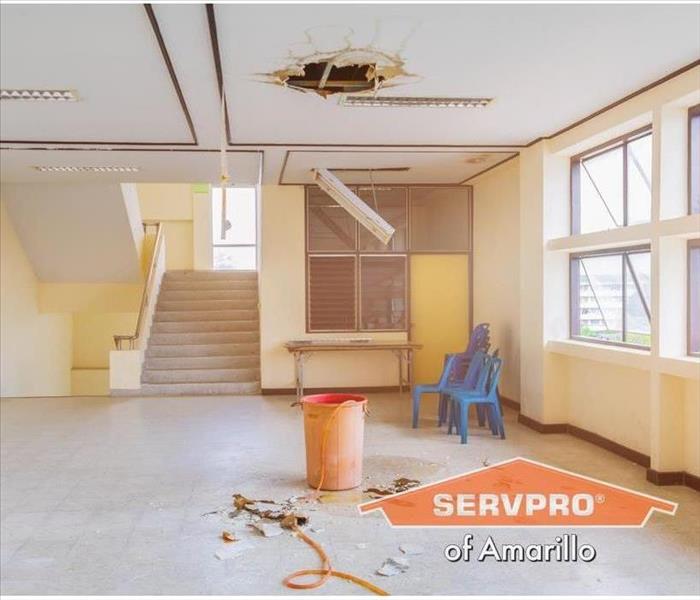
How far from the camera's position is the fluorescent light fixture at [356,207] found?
7995mm

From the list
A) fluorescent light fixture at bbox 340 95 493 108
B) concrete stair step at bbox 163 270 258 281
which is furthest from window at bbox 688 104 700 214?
concrete stair step at bbox 163 270 258 281

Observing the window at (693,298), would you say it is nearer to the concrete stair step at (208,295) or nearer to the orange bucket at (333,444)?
the orange bucket at (333,444)

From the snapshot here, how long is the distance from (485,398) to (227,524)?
3.13 m

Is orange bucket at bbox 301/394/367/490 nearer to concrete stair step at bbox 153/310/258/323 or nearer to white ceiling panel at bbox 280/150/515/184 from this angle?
white ceiling panel at bbox 280/150/515/184

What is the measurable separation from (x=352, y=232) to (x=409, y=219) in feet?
2.79

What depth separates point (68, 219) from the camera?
10.3 metres

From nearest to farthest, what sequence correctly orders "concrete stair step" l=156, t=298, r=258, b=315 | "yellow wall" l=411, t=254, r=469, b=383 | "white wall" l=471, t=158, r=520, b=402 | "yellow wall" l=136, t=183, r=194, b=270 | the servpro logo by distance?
the servpro logo < "white wall" l=471, t=158, r=520, b=402 < "yellow wall" l=411, t=254, r=469, b=383 < "concrete stair step" l=156, t=298, r=258, b=315 < "yellow wall" l=136, t=183, r=194, b=270

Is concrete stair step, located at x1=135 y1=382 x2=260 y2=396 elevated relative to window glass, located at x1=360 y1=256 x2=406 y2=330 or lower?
lower

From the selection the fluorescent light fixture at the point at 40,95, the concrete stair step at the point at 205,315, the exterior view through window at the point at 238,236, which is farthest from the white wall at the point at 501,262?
the exterior view through window at the point at 238,236

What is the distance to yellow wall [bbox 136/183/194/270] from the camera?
14.2 metres

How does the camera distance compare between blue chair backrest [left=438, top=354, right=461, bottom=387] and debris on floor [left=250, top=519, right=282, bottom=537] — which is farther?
blue chair backrest [left=438, top=354, right=461, bottom=387]

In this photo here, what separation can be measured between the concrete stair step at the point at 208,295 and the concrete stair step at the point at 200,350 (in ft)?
5.07

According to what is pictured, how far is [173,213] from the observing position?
14.3 metres

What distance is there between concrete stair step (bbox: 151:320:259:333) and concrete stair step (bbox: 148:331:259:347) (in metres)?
0.18
